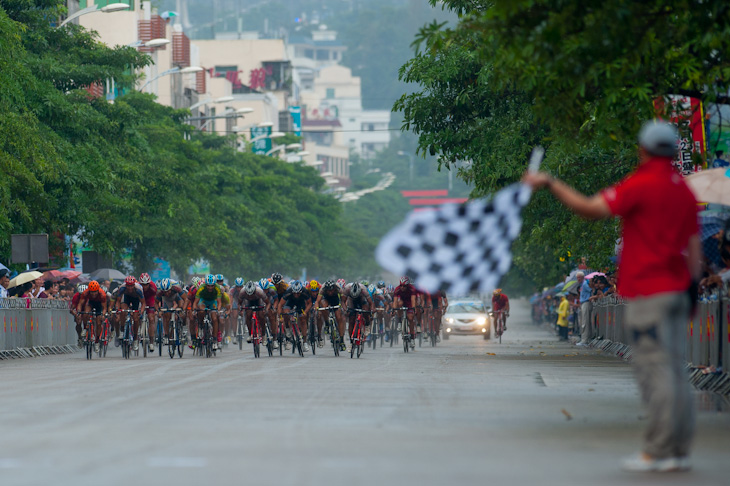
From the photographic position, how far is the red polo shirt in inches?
367

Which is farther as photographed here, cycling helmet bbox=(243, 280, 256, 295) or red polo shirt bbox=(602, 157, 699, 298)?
cycling helmet bbox=(243, 280, 256, 295)

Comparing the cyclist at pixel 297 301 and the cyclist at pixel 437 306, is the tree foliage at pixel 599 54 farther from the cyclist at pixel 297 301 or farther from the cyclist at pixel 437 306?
the cyclist at pixel 437 306

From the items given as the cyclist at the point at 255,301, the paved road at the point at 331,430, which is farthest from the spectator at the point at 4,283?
the paved road at the point at 331,430

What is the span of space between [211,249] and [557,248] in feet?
82.5

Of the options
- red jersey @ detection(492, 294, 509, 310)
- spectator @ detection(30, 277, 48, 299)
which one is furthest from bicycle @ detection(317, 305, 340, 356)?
red jersey @ detection(492, 294, 509, 310)

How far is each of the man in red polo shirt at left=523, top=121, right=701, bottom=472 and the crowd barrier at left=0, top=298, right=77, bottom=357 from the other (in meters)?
23.5

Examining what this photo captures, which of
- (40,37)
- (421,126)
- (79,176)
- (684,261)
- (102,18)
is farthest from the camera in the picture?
(102,18)

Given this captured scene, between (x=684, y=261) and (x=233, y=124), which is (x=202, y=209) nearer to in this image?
(x=684, y=261)

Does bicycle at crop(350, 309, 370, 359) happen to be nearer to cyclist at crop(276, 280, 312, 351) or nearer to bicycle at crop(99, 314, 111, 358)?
cyclist at crop(276, 280, 312, 351)

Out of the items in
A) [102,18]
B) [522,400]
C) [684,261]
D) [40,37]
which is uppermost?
[102,18]

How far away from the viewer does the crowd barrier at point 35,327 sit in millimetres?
31811

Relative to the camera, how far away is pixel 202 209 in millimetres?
59094

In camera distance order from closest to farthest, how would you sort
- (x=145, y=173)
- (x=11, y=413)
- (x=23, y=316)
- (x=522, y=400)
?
(x=11, y=413) → (x=522, y=400) → (x=23, y=316) → (x=145, y=173)

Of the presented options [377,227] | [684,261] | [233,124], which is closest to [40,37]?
[684,261]
